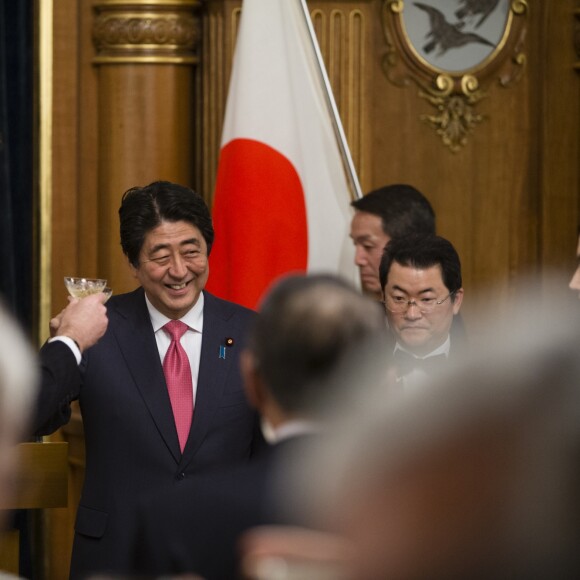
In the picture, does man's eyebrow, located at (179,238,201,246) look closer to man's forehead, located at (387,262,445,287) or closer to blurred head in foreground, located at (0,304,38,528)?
man's forehead, located at (387,262,445,287)

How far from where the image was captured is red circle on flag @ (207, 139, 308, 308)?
16.2 ft

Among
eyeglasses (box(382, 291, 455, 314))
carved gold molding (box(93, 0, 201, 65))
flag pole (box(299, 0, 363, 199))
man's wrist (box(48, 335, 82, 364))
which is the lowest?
A: man's wrist (box(48, 335, 82, 364))

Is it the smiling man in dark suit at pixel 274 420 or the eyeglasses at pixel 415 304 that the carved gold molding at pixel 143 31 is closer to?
the eyeglasses at pixel 415 304

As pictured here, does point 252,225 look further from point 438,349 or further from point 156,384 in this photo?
point 156,384

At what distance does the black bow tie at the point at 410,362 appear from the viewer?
3510 mm

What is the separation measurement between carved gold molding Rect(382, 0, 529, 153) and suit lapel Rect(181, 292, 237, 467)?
7.20ft

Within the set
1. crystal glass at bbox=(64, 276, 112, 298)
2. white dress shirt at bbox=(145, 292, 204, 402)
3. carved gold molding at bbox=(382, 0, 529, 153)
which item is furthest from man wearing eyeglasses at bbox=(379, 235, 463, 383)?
carved gold molding at bbox=(382, 0, 529, 153)

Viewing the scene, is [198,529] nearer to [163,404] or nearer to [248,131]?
[163,404]

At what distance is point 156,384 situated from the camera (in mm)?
3371

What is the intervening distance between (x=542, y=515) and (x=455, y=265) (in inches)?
97.2

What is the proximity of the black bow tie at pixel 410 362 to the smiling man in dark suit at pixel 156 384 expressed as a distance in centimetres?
45

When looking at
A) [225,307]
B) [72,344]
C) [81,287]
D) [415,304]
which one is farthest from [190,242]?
[415,304]

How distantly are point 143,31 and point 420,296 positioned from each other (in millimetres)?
2013

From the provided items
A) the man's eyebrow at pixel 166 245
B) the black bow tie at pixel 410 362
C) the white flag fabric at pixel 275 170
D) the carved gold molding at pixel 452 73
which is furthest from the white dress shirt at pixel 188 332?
the carved gold molding at pixel 452 73
